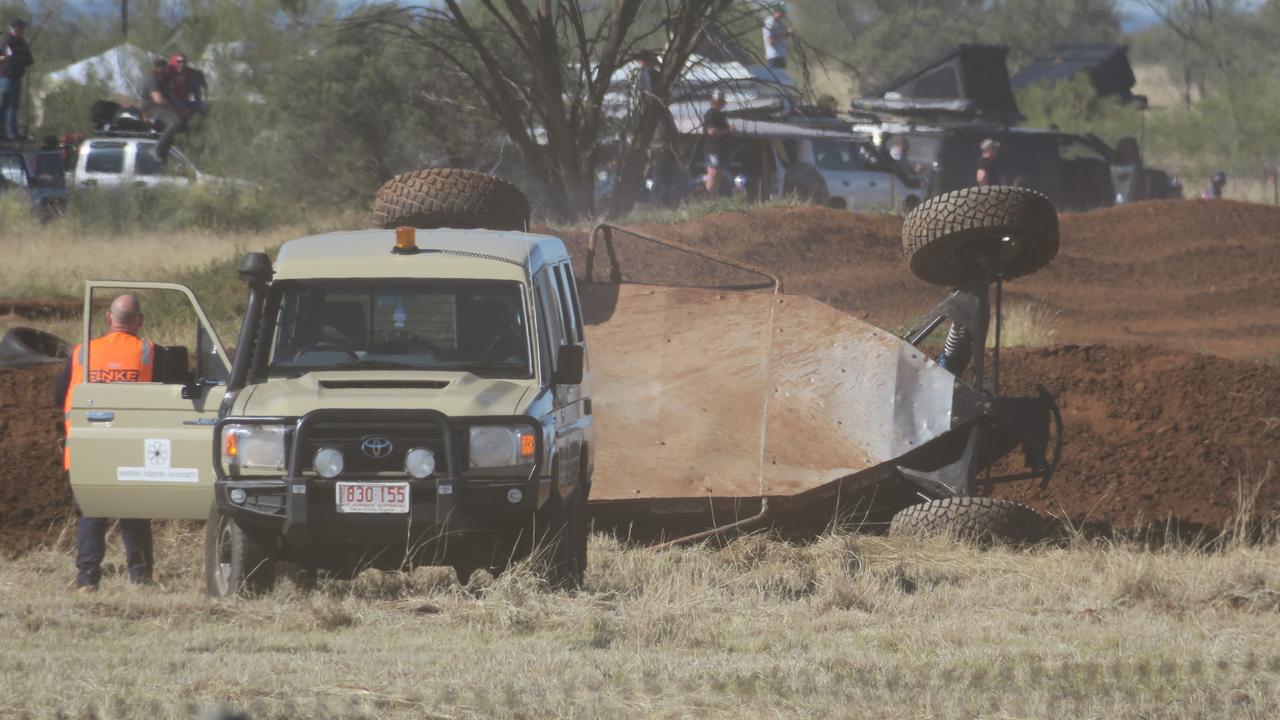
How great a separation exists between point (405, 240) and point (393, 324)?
1.37 ft

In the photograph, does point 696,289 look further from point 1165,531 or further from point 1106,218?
point 1106,218

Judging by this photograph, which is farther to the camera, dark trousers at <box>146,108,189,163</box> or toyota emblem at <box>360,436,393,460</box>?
dark trousers at <box>146,108,189,163</box>

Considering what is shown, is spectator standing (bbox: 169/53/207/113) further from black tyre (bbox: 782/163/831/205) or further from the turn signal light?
the turn signal light

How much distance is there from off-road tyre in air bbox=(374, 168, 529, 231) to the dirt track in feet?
9.48

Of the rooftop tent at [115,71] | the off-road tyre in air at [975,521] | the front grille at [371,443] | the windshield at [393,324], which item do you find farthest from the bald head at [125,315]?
the rooftop tent at [115,71]

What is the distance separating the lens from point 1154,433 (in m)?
14.0

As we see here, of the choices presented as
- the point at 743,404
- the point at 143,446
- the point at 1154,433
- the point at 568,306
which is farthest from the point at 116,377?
the point at 1154,433

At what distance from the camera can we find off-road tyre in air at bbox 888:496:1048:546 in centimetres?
1075

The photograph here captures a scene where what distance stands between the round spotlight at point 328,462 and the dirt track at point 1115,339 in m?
3.44

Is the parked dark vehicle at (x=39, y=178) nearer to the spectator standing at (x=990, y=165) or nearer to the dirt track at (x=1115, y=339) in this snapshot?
the dirt track at (x=1115, y=339)

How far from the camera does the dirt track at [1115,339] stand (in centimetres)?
1294

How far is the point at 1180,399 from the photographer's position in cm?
1454

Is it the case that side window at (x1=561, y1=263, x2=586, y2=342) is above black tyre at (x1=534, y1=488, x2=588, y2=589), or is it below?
above

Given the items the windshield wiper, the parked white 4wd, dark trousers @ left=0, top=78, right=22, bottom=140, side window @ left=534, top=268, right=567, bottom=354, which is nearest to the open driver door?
the windshield wiper
